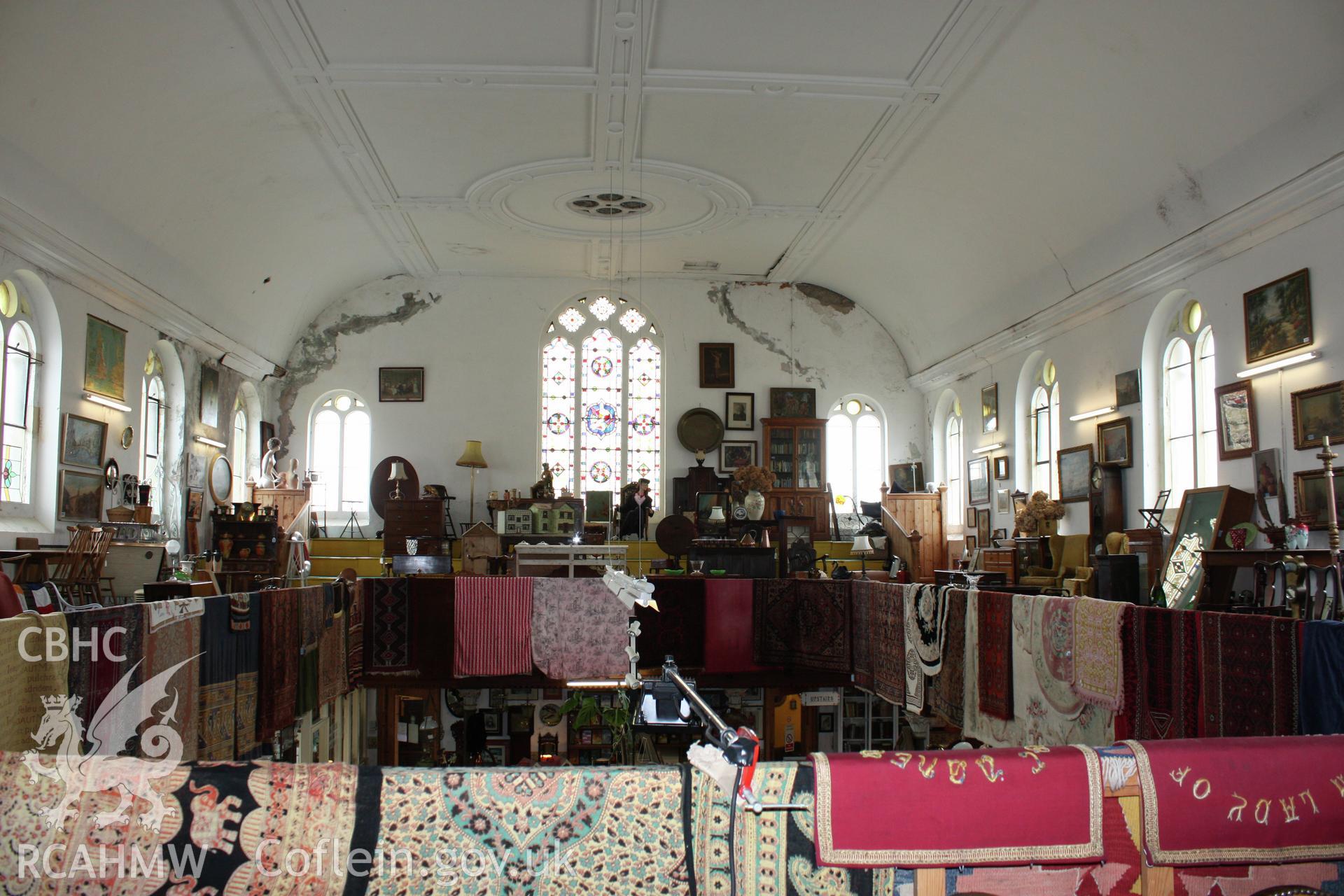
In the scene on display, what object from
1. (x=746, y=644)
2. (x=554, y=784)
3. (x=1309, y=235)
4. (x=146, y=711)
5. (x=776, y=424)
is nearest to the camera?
(x=554, y=784)

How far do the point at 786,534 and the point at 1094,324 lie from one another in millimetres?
4601

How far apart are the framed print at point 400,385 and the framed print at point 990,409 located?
930 cm

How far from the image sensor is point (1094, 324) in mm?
12383

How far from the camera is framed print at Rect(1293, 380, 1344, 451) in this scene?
8344mm

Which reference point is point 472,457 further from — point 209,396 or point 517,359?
point 209,396

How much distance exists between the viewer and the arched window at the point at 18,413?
10203mm

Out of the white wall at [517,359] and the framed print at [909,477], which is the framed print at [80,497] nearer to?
the white wall at [517,359]

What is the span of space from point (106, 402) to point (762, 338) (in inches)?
413

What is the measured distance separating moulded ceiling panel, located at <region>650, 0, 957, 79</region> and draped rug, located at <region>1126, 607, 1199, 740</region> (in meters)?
5.90

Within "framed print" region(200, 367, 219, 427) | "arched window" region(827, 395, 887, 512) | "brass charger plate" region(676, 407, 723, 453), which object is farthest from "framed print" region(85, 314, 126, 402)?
"arched window" region(827, 395, 887, 512)

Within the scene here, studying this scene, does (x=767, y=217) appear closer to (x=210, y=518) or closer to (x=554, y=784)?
(x=210, y=518)

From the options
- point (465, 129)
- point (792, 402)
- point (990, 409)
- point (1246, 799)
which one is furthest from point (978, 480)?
point (1246, 799)

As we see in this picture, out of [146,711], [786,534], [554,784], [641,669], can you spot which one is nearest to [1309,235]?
[786,534]

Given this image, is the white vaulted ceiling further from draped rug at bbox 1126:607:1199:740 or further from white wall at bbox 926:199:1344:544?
draped rug at bbox 1126:607:1199:740
